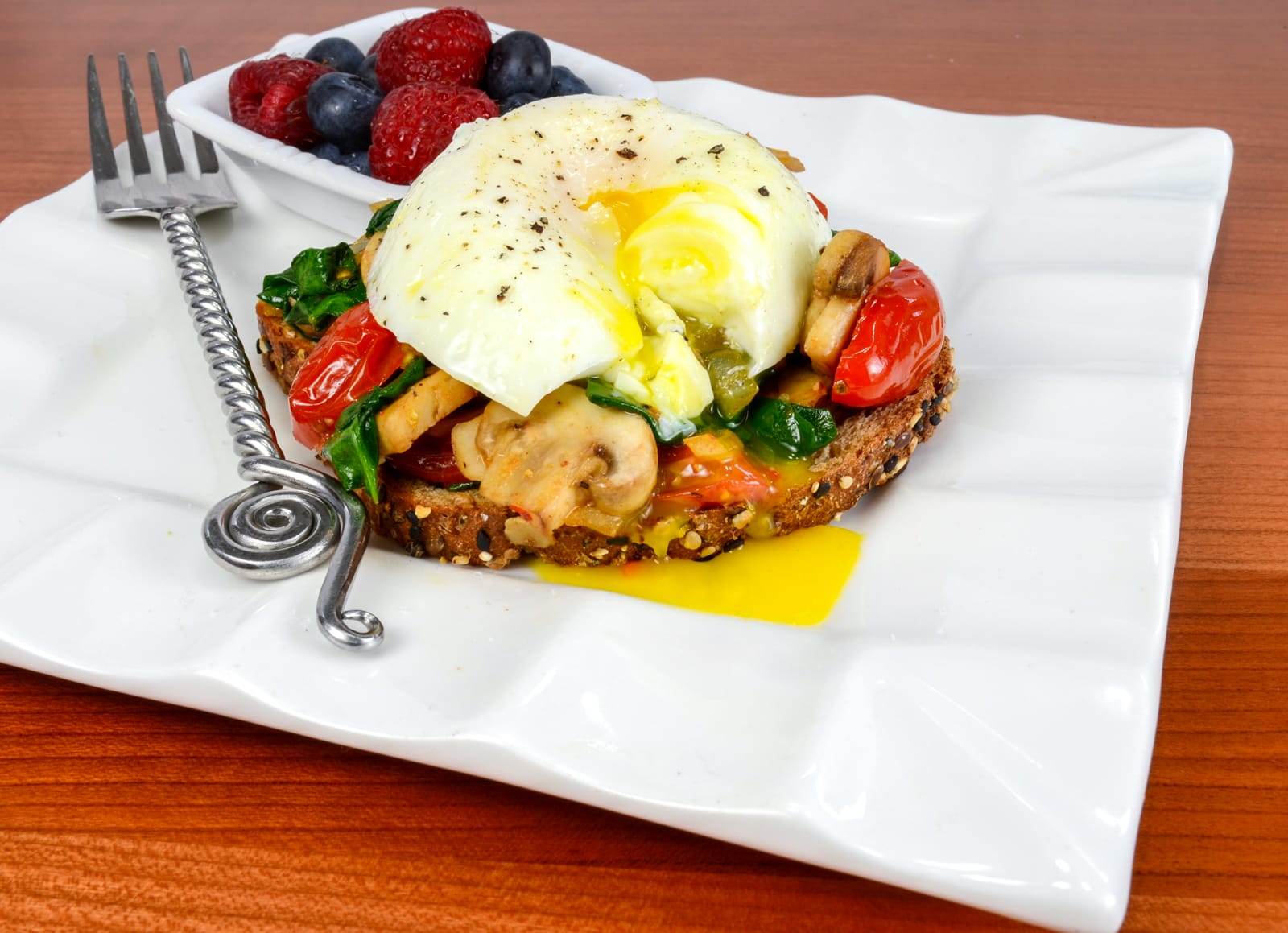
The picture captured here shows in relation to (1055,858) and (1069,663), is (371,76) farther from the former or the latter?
(1055,858)

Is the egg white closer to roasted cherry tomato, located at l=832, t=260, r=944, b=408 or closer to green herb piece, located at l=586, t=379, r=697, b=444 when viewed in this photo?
green herb piece, located at l=586, t=379, r=697, b=444

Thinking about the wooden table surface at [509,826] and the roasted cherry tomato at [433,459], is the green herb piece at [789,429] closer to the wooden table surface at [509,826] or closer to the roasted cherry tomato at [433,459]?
the roasted cherry tomato at [433,459]

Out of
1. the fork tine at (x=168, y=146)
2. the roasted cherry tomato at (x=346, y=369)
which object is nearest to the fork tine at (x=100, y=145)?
the fork tine at (x=168, y=146)

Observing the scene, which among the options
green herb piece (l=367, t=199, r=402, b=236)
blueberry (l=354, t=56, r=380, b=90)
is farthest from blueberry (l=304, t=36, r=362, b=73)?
green herb piece (l=367, t=199, r=402, b=236)

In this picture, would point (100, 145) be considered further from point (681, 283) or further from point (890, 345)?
point (890, 345)

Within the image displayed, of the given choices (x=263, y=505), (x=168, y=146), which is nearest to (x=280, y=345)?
(x=263, y=505)

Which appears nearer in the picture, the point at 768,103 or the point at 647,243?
the point at 647,243

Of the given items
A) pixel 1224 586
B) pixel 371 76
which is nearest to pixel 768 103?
pixel 371 76
